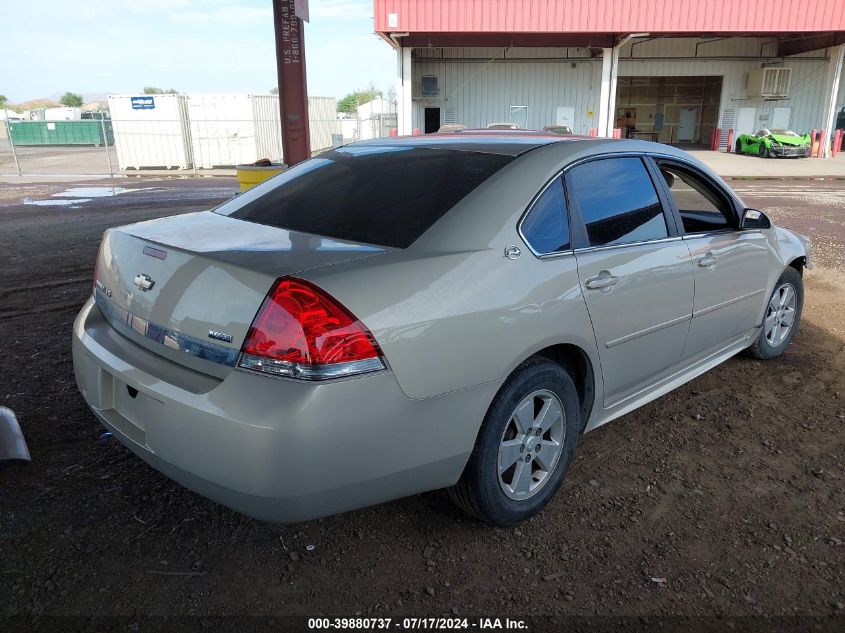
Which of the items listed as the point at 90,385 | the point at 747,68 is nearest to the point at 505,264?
the point at 90,385

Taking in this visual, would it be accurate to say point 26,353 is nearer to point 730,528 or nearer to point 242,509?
point 242,509

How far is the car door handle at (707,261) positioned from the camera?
3.48 metres

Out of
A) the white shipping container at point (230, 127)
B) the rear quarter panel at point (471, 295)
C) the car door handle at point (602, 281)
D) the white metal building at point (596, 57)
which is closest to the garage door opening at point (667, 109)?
the white metal building at point (596, 57)

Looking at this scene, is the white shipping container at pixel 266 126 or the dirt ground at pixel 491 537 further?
the white shipping container at pixel 266 126

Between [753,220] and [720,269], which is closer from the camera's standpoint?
[720,269]

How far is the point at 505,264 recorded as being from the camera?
2.49 meters

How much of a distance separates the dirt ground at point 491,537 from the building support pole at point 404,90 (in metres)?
23.1

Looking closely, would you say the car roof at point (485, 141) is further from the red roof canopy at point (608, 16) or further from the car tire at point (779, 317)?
the red roof canopy at point (608, 16)

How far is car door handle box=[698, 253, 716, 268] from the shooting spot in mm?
3480

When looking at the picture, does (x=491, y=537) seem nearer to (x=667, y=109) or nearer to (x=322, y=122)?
(x=322, y=122)

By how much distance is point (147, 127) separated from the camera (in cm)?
2325

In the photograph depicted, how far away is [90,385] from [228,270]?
96 centimetres

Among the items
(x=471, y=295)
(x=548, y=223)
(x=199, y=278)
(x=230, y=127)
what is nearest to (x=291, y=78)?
(x=548, y=223)

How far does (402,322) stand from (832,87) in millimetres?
33453
